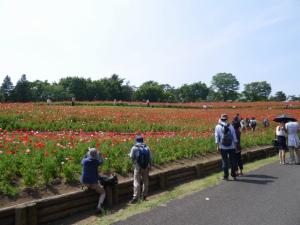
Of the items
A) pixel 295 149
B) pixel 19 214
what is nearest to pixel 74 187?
pixel 19 214

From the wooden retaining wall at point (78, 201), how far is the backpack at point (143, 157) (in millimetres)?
584

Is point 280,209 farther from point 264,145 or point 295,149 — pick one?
point 264,145

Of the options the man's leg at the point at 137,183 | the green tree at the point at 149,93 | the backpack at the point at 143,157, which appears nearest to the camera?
the man's leg at the point at 137,183

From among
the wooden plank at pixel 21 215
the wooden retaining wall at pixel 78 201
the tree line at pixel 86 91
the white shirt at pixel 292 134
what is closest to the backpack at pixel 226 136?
the wooden retaining wall at pixel 78 201

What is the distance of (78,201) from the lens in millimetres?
8812

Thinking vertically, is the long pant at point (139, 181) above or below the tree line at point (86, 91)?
below

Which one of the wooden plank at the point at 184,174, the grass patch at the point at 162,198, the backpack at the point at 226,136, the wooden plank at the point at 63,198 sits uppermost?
the backpack at the point at 226,136

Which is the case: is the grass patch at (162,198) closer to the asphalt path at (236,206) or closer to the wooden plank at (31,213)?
the asphalt path at (236,206)

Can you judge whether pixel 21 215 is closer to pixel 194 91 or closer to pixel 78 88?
pixel 78 88

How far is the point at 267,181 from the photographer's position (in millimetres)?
12500

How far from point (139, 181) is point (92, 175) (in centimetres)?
155

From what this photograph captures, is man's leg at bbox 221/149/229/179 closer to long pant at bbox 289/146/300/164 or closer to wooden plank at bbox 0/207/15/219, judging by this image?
long pant at bbox 289/146/300/164

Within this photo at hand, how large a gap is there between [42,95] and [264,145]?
3629 inches

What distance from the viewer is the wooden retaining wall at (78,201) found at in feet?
24.0
